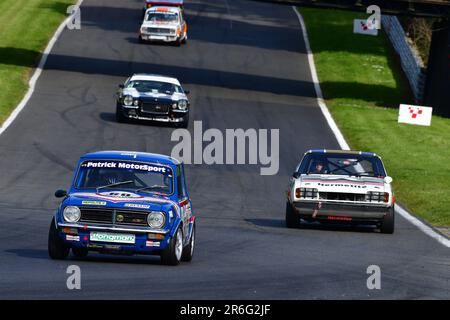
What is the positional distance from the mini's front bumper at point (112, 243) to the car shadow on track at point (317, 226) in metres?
6.49

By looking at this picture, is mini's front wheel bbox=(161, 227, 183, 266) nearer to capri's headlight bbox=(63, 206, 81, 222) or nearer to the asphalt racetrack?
the asphalt racetrack

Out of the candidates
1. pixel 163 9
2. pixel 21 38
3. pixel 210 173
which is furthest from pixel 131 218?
pixel 163 9

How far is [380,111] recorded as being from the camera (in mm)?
40750

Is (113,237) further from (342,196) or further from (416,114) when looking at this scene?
(416,114)

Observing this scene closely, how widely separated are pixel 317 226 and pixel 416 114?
17.5 meters

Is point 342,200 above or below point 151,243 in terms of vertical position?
below

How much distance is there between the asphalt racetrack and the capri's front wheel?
0.19 meters

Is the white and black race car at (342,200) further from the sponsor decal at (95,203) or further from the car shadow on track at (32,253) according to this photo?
the sponsor decal at (95,203)

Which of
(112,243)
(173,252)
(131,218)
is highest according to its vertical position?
(131,218)

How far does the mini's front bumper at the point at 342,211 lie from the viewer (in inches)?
750

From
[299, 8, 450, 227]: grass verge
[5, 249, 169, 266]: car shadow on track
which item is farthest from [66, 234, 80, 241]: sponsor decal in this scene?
[299, 8, 450, 227]: grass verge

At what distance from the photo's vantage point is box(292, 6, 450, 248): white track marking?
1942 centimetres
